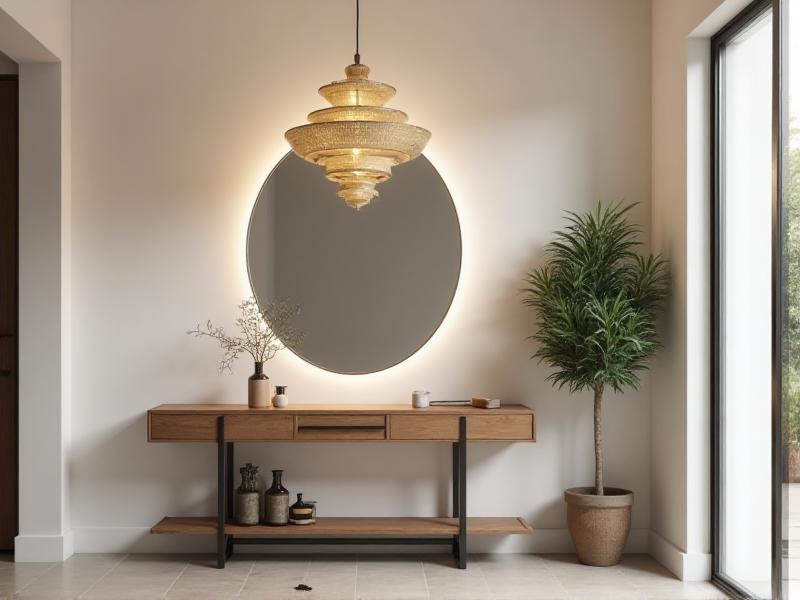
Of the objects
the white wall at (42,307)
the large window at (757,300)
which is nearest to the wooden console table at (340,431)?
the white wall at (42,307)

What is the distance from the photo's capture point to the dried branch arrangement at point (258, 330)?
15.9 ft

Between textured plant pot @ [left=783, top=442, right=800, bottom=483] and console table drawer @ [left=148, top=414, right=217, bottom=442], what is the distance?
258 centimetres

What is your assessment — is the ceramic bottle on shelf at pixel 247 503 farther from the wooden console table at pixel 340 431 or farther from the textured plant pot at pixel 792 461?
the textured plant pot at pixel 792 461

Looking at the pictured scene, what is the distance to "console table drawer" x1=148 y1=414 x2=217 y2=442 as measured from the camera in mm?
4539

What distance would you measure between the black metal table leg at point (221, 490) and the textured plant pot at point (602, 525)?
1730 mm

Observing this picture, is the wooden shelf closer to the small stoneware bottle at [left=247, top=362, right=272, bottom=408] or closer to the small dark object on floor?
the small dark object on floor

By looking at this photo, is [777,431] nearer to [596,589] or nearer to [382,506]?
[596,589]

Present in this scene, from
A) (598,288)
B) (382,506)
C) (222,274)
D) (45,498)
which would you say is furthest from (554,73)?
(45,498)

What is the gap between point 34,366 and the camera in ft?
15.5

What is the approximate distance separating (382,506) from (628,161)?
2.26 meters

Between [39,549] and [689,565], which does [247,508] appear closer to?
[39,549]

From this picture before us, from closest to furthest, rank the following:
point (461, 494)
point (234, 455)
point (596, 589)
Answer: point (596, 589)
point (461, 494)
point (234, 455)

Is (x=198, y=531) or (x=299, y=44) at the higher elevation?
(x=299, y=44)

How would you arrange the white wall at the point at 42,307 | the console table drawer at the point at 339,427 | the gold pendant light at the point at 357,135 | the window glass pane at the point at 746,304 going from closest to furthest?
the gold pendant light at the point at 357,135
the window glass pane at the point at 746,304
the console table drawer at the point at 339,427
the white wall at the point at 42,307
